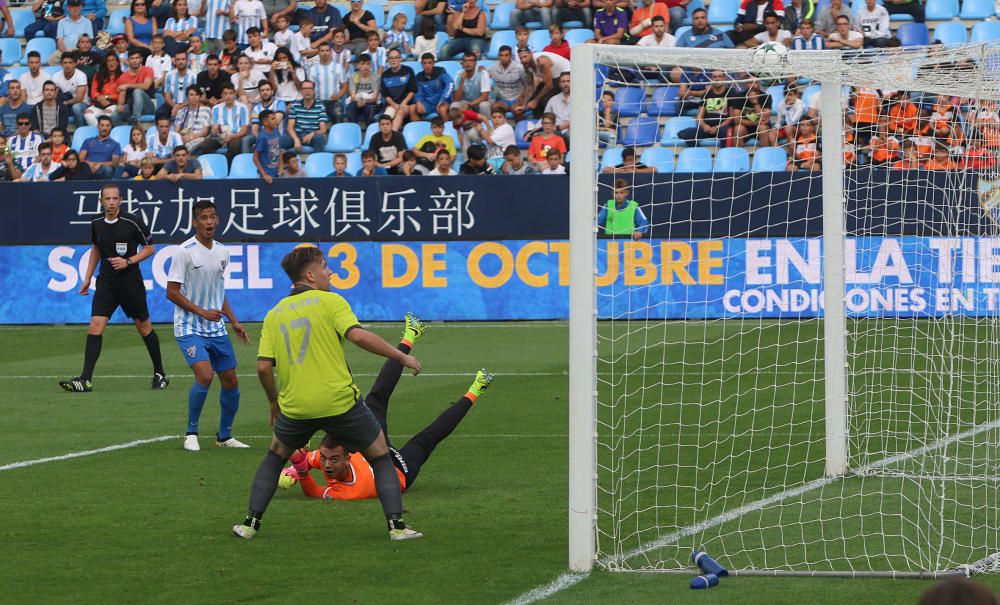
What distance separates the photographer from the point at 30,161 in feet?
77.2

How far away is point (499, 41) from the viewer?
2538 centimetres

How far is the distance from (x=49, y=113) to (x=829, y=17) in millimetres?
13178

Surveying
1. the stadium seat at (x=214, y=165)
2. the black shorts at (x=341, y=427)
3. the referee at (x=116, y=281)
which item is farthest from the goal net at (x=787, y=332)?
the stadium seat at (x=214, y=165)

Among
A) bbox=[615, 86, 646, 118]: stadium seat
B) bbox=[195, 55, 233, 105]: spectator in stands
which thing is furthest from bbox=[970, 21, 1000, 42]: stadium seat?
bbox=[195, 55, 233, 105]: spectator in stands

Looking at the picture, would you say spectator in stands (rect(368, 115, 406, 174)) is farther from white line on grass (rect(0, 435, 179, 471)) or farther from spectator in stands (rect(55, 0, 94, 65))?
white line on grass (rect(0, 435, 179, 471))

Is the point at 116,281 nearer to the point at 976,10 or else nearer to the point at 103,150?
the point at 103,150

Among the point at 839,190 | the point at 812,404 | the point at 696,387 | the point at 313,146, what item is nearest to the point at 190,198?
the point at 313,146

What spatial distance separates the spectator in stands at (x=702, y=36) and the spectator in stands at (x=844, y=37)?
1594mm

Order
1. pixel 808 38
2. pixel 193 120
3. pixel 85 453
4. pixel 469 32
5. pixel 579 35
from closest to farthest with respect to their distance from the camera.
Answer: pixel 85 453, pixel 808 38, pixel 193 120, pixel 579 35, pixel 469 32

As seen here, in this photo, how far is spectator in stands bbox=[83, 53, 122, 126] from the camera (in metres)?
25.1

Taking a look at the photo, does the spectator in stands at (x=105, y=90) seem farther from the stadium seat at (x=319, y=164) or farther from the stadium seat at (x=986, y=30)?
the stadium seat at (x=986, y=30)

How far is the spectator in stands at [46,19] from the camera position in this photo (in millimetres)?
27969

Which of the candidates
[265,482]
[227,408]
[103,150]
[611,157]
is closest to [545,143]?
[611,157]

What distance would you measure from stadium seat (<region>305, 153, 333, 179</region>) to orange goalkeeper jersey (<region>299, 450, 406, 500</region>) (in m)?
14.2
